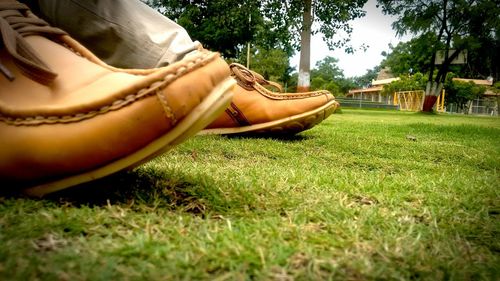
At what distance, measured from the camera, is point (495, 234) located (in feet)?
2.61

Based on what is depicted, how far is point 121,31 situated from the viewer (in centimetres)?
156

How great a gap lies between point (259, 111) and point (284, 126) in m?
0.21

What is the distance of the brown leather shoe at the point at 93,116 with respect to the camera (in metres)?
0.78

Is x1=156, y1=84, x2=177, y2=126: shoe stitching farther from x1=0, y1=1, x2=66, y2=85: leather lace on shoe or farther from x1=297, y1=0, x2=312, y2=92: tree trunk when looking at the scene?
x1=297, y1=0, x2=312, y2=92: tree trunk

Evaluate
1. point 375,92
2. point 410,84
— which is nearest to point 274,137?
point 410,84

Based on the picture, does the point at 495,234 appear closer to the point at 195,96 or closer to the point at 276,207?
the point at 276,207

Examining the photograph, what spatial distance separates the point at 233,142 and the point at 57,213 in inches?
59.8

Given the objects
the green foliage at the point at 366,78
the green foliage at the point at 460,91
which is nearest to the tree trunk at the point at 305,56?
the green foliage at the point at 460,91

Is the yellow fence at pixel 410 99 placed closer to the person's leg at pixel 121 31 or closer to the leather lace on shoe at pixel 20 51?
the person's leg at pixel 121 31

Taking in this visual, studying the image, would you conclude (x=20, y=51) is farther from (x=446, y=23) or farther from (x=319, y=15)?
(x=446, y=23)

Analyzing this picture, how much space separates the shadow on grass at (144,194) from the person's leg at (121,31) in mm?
716

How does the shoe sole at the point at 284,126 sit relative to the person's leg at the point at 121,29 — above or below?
below

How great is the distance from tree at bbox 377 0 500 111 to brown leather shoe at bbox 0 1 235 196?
19176 millimetres

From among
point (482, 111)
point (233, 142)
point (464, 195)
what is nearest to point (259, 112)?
point (233, 142)
